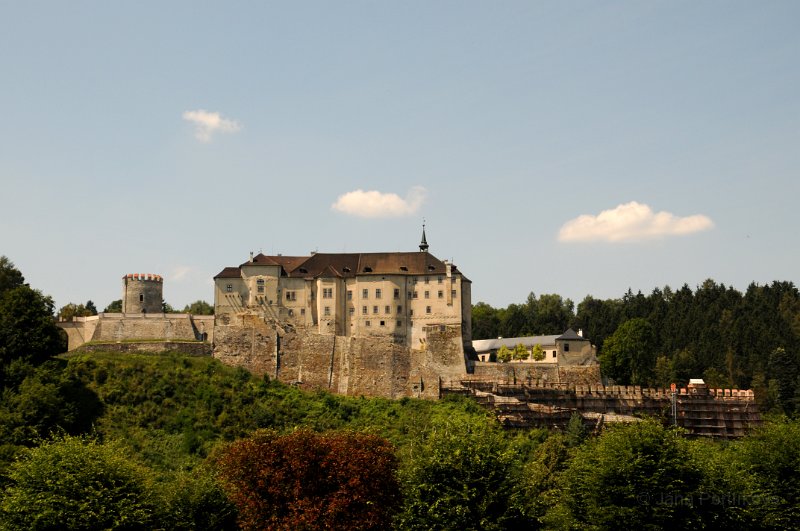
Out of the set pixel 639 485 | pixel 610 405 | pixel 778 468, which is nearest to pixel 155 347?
pixel 610 405

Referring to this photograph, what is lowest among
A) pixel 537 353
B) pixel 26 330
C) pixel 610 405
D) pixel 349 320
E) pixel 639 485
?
pixel 639 485

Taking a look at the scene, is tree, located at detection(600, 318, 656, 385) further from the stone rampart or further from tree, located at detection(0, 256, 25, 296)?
tree, located at detection(0, 256, 25, 296)

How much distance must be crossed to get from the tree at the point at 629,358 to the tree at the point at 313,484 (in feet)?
196

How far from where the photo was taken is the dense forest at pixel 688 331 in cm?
10819

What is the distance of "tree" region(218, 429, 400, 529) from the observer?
4566cm

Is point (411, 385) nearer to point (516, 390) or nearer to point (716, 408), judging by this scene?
point (516, 390)

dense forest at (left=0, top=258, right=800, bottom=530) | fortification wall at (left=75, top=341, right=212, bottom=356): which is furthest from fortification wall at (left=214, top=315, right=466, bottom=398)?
dense forest at (left=0, top=258, right=800, bottom=530)

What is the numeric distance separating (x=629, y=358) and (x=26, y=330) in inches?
2343

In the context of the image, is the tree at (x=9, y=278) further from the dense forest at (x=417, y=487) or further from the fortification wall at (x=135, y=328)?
the dense forest at (x=417, y=487)

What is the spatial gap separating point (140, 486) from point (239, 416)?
2808cm

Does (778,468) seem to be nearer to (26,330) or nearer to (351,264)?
(351,264)

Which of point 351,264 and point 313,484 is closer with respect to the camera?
point 313,484

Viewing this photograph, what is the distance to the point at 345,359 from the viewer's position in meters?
83.2

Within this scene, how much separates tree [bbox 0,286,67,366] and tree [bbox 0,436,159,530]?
84.8 feet
